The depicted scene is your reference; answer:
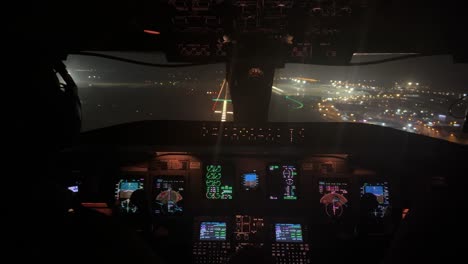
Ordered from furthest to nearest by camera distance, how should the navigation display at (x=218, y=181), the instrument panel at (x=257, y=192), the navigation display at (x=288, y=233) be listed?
the navigation display at (x=218, y=181) < the instrument panel at (x=257, y=192) < the navigation display at (x=288, y=233)

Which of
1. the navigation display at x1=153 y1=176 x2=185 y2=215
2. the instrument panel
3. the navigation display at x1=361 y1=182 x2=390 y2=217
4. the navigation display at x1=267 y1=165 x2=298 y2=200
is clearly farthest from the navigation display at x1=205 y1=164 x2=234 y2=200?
the navigation display at x1=361 y1=182 x2=390 y2=217

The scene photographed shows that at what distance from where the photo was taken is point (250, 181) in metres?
3.05

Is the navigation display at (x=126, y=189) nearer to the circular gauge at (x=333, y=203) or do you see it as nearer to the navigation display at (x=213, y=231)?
the navigation display at (x=213, y=231)

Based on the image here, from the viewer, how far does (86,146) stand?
2910mm

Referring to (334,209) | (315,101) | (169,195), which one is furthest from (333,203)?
(315,101)

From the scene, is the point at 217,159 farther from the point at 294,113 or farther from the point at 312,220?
the point at 294,113

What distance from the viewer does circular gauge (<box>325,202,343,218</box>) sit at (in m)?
2.94

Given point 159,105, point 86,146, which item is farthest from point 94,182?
point 159,105

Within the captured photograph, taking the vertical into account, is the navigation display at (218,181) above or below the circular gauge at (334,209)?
above

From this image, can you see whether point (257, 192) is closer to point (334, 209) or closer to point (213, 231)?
point (213, 231)

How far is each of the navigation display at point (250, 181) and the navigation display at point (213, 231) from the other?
0.38 metres

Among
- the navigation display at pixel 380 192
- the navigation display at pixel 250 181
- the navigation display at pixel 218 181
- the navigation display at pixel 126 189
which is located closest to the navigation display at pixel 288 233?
the navigation display at pixel 250 181

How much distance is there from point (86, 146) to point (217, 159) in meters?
1.09

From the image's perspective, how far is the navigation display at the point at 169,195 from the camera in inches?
117
